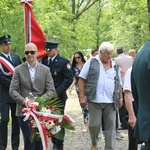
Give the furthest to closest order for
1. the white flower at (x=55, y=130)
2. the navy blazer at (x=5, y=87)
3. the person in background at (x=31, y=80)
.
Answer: the navy blazer at (x=5, y=87) → the person in background at (x=31, y=80) → the white flower at (x=55, y=130)

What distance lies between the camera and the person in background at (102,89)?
6.42m

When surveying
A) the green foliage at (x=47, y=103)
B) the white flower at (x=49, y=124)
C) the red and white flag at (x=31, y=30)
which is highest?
the red and white flag at (x=31, y=30)

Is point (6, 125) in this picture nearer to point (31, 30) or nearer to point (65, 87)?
point (65, 87)

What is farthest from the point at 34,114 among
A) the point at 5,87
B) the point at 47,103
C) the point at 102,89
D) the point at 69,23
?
the point at 69,23

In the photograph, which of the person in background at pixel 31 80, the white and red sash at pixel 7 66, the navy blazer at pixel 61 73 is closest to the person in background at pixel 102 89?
the navy blazer at pixel 61 73

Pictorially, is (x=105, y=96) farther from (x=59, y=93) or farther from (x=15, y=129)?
(x=15, y=129)

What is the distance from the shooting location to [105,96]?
21.1 ft

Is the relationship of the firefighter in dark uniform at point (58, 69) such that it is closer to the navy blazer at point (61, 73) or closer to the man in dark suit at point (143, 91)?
the navy blazer at point (61, 73)

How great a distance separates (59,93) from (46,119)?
128 cm

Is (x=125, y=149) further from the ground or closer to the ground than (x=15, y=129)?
closer to the ground

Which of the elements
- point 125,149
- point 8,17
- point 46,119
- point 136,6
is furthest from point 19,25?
point 136,6

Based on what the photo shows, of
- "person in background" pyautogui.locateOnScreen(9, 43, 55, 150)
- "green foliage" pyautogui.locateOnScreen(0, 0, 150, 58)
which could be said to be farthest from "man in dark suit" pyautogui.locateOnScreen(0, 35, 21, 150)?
"green foliage" pyautogui.locateOnScreen(0, 0, 150, 58)

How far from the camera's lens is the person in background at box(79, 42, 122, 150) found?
6418 millimetres

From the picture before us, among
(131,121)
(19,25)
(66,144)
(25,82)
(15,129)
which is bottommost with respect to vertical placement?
(66,144)
